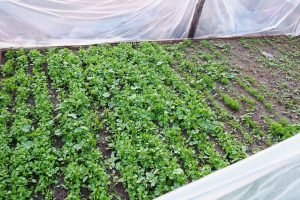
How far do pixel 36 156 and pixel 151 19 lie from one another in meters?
3.60

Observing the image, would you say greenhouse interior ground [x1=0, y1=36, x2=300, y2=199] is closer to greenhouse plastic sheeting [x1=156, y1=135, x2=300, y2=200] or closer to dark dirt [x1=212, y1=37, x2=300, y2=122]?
dark dirt [x1=212, y1=37, x2=300, y2=122]

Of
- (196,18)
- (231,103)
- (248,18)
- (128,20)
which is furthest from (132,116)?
(248,18)

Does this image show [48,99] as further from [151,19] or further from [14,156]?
[151,19]

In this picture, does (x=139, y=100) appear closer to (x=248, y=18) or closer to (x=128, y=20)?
(x=128, y=20)

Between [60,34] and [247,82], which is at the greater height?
[60,34]

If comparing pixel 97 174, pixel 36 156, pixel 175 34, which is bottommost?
pixel 97 174

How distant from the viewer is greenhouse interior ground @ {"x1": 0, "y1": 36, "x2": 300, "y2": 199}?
3318 millimetres

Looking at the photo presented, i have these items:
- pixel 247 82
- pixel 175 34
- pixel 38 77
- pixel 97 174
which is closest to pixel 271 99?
pixel 247 82

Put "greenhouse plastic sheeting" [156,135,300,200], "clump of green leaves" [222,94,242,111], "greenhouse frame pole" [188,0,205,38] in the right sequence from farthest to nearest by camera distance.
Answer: "greenhouse frame pole" [188,0,205,38]
"clump of green leaves" [222,94,242,111]
"greenhouse plastic sheeting" [156,135,300,200]

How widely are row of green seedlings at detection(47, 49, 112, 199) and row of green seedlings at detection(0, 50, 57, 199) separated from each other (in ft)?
0.52

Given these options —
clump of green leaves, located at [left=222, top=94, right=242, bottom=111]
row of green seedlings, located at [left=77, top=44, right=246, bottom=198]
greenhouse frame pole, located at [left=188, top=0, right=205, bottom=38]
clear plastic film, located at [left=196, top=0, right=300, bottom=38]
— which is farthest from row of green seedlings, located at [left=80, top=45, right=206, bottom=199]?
clear plastic film, located at [left=196, top=0, right=300, bottom=38]

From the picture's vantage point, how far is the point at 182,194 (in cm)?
160

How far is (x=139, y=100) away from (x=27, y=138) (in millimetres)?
1493

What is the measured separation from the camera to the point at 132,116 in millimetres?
4117
